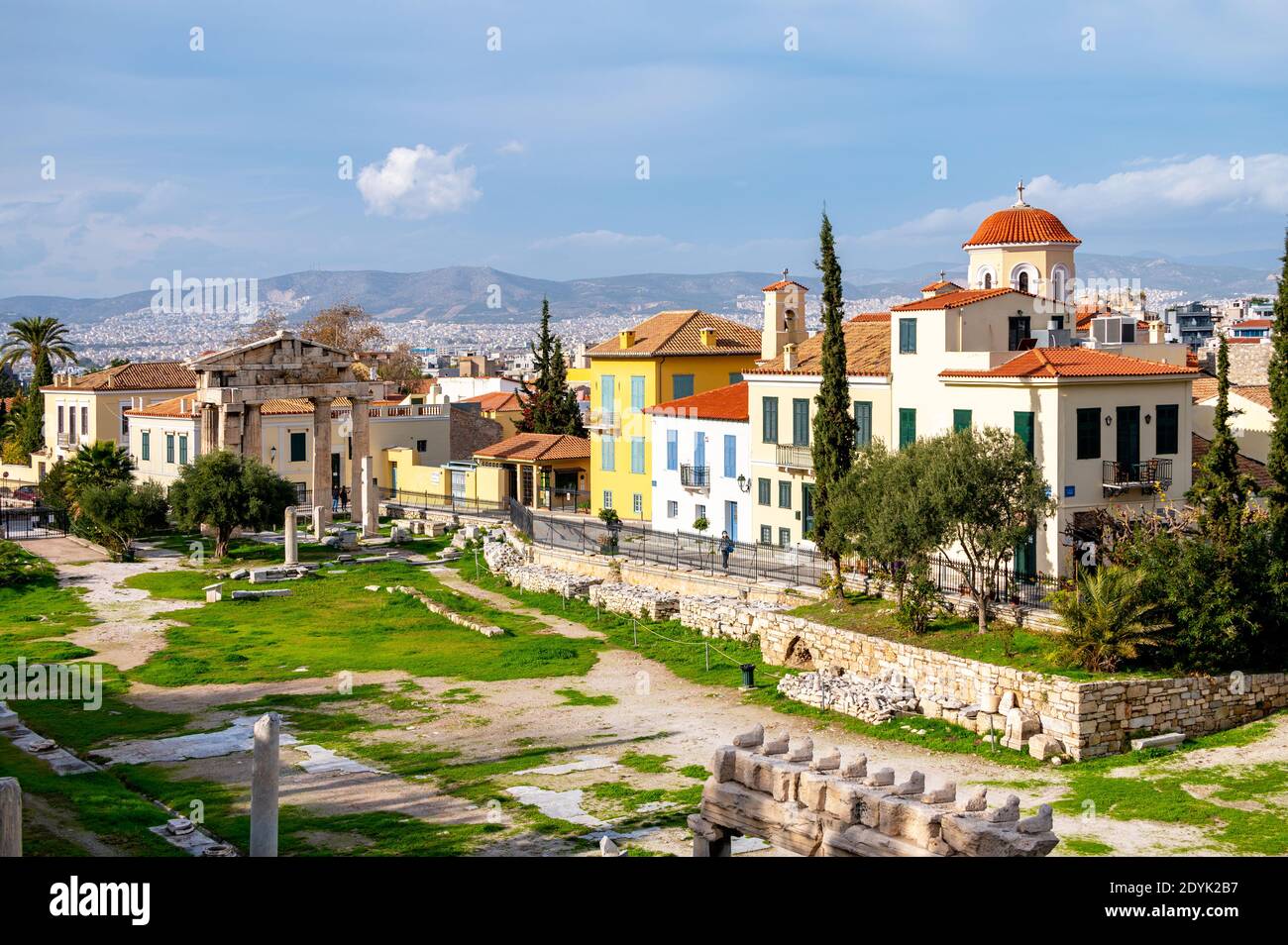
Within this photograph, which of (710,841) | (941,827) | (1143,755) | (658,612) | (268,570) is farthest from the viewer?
(268,570)

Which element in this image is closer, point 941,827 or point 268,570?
point 941,827

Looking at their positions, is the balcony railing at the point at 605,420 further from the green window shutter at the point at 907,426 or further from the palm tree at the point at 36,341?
the palm tree at the point at 36,341

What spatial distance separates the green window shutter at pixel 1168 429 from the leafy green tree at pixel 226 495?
35.1 meters

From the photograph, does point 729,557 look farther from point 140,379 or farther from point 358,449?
point 140,379

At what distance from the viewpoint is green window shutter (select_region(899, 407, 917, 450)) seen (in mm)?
41969

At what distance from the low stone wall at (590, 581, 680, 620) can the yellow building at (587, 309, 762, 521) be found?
12209 mm

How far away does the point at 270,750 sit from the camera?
20.2 metres

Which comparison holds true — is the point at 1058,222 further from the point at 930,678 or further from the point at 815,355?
the point at 930,678

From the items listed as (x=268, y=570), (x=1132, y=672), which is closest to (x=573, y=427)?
(x=268, y=570)

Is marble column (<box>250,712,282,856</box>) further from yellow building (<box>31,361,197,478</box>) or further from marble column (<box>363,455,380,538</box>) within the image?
yellow building (<box>31,361,197,478</box>)

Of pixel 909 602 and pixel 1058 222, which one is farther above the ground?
pixel 1058 222
